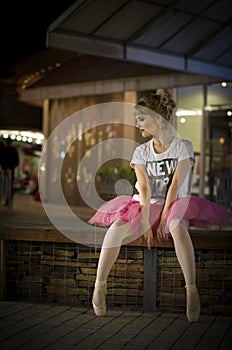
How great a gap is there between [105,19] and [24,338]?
6904 mm

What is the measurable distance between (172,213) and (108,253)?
0.66 meters

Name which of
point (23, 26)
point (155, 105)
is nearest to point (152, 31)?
point (155, 105)

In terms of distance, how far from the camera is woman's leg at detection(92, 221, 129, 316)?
5945 mm

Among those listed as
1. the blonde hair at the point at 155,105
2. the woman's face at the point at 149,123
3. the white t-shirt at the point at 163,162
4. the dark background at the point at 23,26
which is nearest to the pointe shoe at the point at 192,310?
the white t-shirt at the point at 163,162

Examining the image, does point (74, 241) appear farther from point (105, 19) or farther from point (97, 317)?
point (105, 19)

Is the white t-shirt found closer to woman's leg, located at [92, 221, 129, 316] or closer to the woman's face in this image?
the woman's face

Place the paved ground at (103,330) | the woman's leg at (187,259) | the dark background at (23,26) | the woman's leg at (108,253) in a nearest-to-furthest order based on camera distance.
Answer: the paved ground at (103,330) → the woman's leg at (187,259) → the woman's leg at (108,253) → the dark background at (23,26)

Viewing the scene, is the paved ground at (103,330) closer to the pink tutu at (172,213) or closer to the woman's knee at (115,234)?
the woman's knee at (115,234)

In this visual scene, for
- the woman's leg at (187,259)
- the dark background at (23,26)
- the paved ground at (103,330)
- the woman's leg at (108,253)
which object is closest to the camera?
the paved ground at (103,330)

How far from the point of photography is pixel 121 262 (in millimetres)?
6496

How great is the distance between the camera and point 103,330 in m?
5.57

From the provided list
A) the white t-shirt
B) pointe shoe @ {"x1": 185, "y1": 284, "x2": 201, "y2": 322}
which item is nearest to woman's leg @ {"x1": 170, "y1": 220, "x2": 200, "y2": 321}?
pointe shoe @ {"x1": 185, "y1": 284, "x2": 201, "y2": 322}

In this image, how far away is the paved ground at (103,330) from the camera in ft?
16.8

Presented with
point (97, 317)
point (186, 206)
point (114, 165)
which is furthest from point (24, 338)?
point (114, 165)
